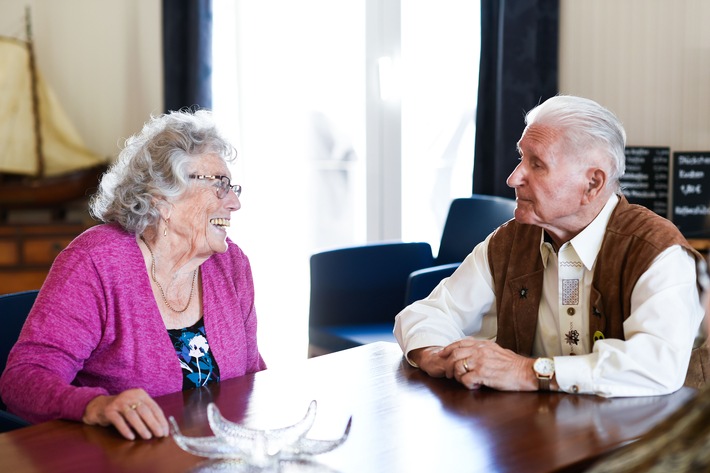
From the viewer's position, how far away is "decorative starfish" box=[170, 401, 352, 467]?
1353 mm

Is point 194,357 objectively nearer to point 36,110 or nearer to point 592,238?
point 592,238

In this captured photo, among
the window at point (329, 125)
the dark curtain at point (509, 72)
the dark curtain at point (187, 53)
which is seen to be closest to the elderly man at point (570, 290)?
the dark curtain at point (509, 72)

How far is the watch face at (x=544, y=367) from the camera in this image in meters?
1.71

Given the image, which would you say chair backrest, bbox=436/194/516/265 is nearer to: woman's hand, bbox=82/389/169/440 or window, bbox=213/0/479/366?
window, bbox=213/0/479/366

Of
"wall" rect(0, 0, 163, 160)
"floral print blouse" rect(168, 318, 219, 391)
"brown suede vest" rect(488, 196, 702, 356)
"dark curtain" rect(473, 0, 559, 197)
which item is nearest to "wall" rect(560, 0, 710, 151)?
"dark curtain" rect(473, 0, 559, 197)

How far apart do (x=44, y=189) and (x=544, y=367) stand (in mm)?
4057

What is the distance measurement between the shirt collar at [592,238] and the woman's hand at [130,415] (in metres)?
0.96

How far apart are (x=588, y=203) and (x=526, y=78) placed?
194cm

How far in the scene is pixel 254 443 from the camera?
53.5 inches

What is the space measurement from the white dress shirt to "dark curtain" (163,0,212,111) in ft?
10.3

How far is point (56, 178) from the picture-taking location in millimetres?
5117

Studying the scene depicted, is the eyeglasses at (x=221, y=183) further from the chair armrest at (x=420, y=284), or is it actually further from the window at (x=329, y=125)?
the window at (x=329, y=125)

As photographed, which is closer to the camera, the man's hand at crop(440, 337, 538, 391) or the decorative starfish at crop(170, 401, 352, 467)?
the decorative starfish at crop(170, 401, 352, 467)

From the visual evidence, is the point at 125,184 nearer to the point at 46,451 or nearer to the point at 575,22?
the point at 46,451
